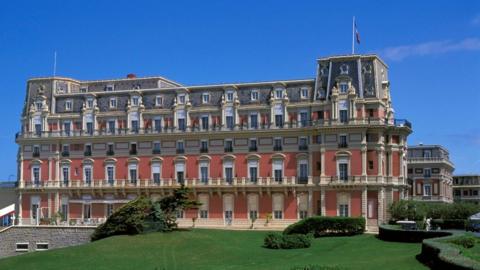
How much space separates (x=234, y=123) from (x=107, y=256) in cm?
2829

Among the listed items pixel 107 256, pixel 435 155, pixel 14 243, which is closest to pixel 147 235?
pixel 107 256

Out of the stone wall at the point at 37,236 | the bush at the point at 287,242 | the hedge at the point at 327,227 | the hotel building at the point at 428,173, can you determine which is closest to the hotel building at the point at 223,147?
the hedge at the point at 327,227

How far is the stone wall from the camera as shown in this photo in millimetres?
69238

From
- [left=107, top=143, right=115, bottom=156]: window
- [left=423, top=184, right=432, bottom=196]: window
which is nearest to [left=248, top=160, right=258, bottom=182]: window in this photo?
[left=107, top=143, right=115, bottom=156]: window

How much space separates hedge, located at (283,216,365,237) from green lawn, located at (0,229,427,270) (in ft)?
8.86

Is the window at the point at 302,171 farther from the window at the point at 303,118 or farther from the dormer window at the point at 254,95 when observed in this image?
the dormer window at the point at 254,95

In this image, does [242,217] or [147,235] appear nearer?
[147,235]

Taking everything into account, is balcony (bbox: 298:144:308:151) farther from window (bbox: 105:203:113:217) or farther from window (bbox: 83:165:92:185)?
window (bbox: 83:165:92:185)

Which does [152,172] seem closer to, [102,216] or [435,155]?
[102,216]

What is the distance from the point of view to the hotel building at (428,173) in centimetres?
11156

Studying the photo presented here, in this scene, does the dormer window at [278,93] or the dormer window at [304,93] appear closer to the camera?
the dormer window at [304,93]

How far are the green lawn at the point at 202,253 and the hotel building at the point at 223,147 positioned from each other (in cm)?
1355

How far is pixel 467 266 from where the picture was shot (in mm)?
27281

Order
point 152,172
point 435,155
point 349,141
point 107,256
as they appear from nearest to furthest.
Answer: point 107,256
point 349,141
point 152,172
point 435,155
